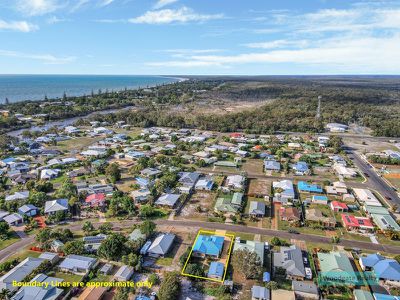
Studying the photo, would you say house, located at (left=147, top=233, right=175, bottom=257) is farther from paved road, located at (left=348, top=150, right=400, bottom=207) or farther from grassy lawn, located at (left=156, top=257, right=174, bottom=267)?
paved road, located at (left=348, top=150, right=400, bottom=207)

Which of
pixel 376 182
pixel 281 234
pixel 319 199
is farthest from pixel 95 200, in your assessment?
pixel 376 182

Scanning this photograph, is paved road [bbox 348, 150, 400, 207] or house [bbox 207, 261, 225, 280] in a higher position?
house [bbox 207, 261, 225, 280]

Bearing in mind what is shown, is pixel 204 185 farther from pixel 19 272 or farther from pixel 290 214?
pixel 19 272

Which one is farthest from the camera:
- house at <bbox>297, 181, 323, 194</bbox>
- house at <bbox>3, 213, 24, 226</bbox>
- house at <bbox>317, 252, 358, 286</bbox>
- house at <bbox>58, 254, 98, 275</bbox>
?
house at <bbox>297, 181, 323, 194</bbox>

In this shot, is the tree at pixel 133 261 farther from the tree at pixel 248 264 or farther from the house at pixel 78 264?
the tree at pixel 248 264

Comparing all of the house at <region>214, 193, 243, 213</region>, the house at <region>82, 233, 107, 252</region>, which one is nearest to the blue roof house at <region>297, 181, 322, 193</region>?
the house at <region>214, 193, 243, 213</region>

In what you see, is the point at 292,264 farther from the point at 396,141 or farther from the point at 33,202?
the point at 396,141

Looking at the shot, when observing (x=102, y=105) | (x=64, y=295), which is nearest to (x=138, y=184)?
(x=64, y=295)

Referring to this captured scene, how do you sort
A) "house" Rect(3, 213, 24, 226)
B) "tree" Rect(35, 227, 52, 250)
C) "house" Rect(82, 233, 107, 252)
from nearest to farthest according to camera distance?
"house" Rect(82, 233, 107, 252) < "tree" Rect(35, 227, 52, 250) < "house" Rect(3, 213, 24, 226)
